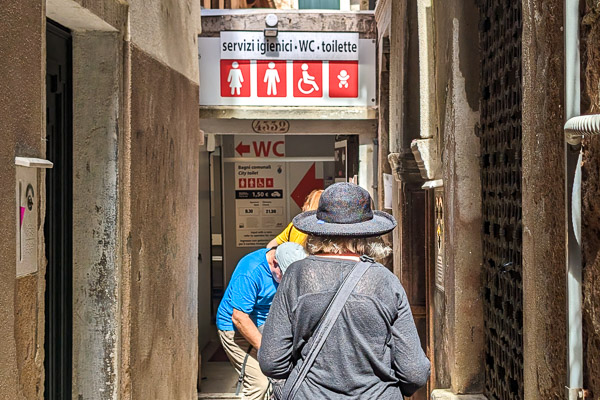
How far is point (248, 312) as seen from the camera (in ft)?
17.6

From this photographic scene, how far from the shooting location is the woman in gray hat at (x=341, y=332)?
3020 mm

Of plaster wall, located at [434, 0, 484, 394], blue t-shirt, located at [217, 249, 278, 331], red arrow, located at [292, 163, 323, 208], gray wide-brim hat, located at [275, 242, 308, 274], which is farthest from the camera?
red arrow, located at [292, 163, 323, 208]

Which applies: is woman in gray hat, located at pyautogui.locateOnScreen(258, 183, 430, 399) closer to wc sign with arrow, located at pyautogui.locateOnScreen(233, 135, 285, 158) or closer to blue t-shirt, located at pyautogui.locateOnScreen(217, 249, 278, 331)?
blue t-shirt, located at pyautogui.locateOnScreen(217, 249, 278, 331)

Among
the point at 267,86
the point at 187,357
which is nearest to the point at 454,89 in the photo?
the point at 187,357

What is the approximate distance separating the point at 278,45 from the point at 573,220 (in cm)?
587

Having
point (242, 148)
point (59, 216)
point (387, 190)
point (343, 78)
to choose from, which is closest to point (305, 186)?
Result: point (242, 148)

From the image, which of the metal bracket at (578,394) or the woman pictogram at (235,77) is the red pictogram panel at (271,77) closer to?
the woman pictogram at (235,77)

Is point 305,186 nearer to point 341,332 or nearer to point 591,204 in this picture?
point 341,332

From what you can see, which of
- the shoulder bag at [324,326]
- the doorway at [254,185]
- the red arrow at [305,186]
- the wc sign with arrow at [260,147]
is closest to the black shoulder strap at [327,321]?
the shoulder bag at [324,326]

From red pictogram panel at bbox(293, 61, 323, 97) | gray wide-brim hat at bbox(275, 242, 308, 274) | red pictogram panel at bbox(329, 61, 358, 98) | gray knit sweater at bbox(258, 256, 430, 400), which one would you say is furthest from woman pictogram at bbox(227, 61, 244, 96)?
gray knit sweater at bbox(258, 256, 430, 400)

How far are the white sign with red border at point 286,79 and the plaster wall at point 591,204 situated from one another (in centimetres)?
563

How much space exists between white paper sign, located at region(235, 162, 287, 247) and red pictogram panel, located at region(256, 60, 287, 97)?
2.98 metres

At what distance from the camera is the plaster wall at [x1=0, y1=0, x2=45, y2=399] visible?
8.99 ft

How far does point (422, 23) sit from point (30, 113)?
2902 millimetres
